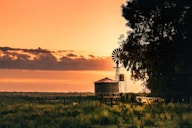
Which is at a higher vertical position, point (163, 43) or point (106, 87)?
point (163, 43)

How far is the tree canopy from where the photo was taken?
168 ft

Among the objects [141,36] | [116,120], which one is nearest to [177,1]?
[141,36]

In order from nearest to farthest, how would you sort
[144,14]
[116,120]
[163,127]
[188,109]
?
[163,127], [116,120], [188,109], [144,14]

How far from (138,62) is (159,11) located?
27.1ft

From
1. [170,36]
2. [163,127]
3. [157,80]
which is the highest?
[170,36]

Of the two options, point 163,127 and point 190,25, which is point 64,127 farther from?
point 190,25

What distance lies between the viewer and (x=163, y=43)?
52281 millimetres

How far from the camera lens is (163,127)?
2964 cm

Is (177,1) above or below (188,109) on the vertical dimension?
above

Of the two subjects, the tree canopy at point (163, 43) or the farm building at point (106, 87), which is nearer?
the tree canopy at point (163, 43)

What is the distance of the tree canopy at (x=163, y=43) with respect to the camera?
51.2 m

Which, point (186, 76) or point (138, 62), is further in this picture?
point (138, 62)

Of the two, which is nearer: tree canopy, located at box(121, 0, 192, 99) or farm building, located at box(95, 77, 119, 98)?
tree canopy, located at box(121, 0, 192, 99)

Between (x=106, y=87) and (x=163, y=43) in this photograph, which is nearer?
(x=163, y=43)
